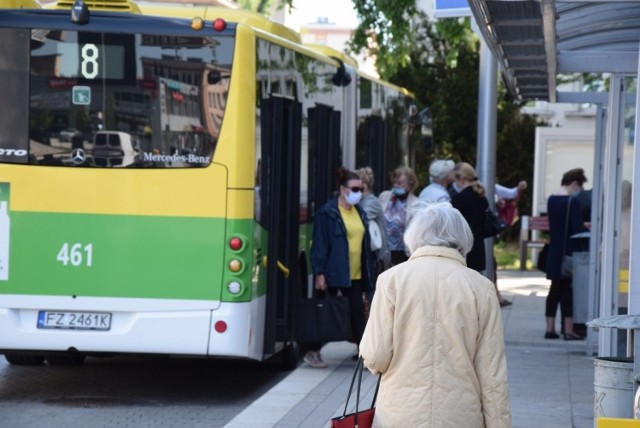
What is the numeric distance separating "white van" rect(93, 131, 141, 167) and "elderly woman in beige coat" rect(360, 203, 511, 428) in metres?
5.16

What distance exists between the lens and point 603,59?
34.9ft

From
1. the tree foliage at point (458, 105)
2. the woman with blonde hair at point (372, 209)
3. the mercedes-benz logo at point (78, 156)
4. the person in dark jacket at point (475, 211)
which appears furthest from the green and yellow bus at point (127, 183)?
the tree foliage at point (458, 105)

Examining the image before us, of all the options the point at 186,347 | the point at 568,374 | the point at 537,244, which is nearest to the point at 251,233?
the point at 186,347

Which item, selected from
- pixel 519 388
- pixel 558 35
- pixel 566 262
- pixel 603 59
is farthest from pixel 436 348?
pixel 566 262

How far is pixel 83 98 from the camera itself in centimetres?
1038

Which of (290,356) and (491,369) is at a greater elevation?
(491,369)

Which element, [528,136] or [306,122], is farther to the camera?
[528,136]

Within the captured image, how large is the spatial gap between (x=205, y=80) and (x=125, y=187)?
102cm

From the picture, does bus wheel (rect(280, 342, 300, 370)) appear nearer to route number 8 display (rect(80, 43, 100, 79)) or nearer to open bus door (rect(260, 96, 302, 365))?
open bus door (rect(260, 96, 302, 365))

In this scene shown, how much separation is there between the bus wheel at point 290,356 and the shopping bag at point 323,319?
0.63 meters

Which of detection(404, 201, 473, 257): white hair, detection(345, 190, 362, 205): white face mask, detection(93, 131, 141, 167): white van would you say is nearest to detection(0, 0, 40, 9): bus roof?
detection(93, 131, 141, 167): white van

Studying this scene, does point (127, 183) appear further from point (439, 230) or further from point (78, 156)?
point (439, 230)

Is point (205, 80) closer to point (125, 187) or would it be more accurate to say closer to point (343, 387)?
point (125, 187)

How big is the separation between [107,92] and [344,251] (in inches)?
112
